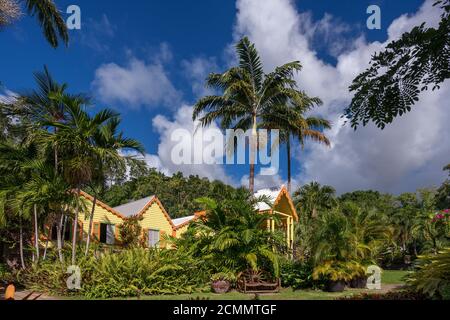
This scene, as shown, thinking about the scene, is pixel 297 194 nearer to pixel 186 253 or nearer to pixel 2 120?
pixel 186 253

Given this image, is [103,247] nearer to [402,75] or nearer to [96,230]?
[96,230]

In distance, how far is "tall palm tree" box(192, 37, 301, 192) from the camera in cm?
2077

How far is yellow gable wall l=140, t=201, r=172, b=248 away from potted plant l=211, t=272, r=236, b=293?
34.6 feet

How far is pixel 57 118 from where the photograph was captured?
15070 millimetres

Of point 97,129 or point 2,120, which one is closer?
point 97,129

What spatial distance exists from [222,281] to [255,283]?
1.20 meters

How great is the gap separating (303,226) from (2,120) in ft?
56.1

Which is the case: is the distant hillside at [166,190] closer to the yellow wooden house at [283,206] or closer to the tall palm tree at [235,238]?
the yellow wooden house at [283,206]

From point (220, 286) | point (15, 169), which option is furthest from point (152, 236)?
point (220, 286)

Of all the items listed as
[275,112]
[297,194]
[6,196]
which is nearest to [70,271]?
[6,196]

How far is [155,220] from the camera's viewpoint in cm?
2530

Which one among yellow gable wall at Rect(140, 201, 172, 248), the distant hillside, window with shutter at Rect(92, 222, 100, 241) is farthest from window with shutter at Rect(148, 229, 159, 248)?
the distant hillside
